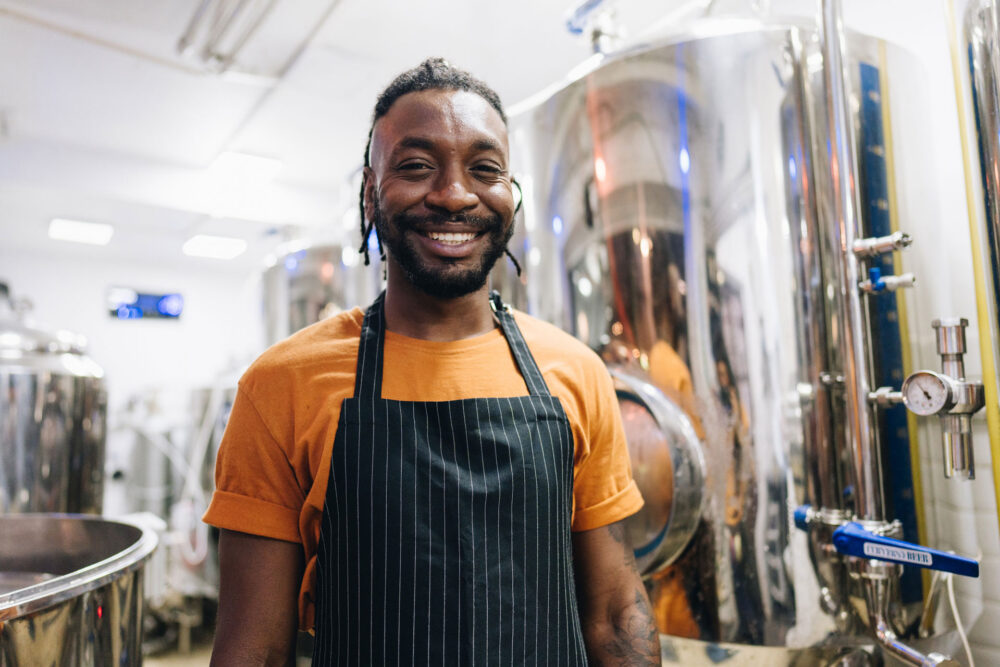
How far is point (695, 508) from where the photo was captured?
146 cm

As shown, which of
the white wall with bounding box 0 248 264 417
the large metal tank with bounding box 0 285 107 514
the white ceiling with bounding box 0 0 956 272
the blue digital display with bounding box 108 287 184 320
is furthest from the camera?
the blue digital display with bounding box 108 287 184 320

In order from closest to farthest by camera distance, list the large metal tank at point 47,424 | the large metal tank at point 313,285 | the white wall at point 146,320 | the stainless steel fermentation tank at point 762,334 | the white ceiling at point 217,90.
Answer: the stainless steel fermentation tank at point 762,334 < the large metal tank at point 47,424 < the white ceiling at point 217,90 < the large metal tank at point 313,285 < the white wall at point 146,320

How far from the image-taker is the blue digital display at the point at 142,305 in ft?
22.3

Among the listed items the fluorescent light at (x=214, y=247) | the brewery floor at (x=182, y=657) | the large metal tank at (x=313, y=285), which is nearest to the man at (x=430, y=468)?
the large metal tank at (x=313, y=285)

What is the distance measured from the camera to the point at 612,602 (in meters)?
1.21

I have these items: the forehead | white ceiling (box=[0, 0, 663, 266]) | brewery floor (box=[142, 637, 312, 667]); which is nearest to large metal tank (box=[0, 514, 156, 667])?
the forehead

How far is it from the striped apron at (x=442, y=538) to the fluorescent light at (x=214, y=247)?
5.11m

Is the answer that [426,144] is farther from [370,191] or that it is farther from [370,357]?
[370,357]

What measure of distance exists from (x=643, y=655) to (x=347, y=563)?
54 cm

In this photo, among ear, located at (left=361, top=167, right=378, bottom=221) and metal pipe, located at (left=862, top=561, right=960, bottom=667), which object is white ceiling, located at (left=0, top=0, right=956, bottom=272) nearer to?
ear, located at (left=361, top=167, right=378, bottom=221)

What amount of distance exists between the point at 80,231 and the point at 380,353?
218 inches

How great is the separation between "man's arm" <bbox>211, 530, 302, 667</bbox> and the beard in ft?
1.56

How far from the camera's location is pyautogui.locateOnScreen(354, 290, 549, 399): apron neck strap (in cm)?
112

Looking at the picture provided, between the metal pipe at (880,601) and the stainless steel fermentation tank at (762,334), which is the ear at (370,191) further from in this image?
the metal pipe at (880,601)
